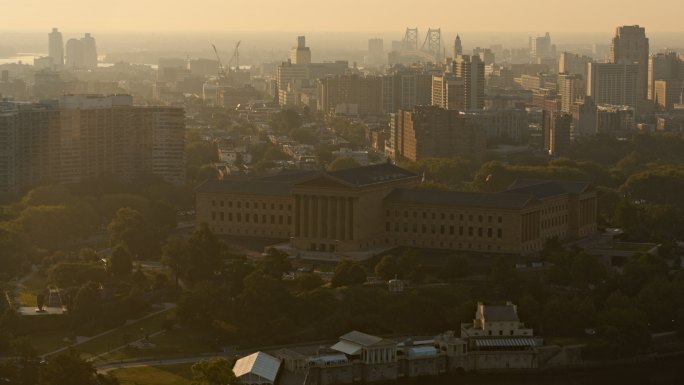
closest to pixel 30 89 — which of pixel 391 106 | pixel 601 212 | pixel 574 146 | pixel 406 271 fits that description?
pixel 391 106

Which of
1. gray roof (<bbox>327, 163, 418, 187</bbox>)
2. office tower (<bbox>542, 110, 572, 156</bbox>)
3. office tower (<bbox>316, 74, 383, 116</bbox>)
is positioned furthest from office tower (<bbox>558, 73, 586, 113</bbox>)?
gray roof (<bbox>327, 163, 418, 187</bbox>)

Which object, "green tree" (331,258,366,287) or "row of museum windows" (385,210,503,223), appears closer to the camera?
→ "green tree" (331,258,366,287)

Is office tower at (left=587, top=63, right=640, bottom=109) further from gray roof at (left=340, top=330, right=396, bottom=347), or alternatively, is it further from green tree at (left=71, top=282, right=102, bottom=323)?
gray roof at (left=340, top=330, right=396, bottom=347)

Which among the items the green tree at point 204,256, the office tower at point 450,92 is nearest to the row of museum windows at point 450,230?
the green tree at point 204,256

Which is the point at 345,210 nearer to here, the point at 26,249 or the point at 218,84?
the point at 26,249

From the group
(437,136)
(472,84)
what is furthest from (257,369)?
(472,84)

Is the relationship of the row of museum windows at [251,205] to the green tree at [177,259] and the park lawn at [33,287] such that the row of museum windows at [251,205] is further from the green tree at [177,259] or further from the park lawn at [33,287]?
the park lawn at [33,287]
